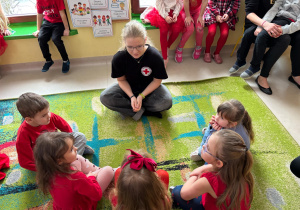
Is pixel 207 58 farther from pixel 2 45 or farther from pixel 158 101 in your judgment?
pixel 2 45

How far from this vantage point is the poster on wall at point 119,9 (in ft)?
7.52

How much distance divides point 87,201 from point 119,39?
1.90 metres

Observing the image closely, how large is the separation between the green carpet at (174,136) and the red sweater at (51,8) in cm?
88

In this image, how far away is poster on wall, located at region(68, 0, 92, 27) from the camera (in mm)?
2254

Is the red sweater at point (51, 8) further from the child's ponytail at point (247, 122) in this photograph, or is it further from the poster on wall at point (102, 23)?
the child's ponytail at point (247, 122)

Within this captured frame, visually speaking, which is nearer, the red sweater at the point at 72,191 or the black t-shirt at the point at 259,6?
the red sweater at the point at 72,191

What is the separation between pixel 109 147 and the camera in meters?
1.66

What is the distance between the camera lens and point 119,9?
2.34m

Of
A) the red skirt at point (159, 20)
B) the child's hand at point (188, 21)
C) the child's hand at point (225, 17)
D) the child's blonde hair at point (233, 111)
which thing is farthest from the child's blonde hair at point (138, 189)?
the child's hand at point (225, 17)

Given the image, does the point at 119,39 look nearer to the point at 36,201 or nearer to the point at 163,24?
the point at 163,24

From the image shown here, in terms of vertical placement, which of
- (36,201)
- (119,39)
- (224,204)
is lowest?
(36,201)

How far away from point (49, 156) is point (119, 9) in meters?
1.87

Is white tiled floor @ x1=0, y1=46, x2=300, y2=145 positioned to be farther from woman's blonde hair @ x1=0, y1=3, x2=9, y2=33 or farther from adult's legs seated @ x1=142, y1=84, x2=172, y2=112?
adult's legs seated @ x1=142, y1=84, x2=172, y2=112

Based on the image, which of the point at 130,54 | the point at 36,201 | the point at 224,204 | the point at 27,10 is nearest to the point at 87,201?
the point at 36,201
